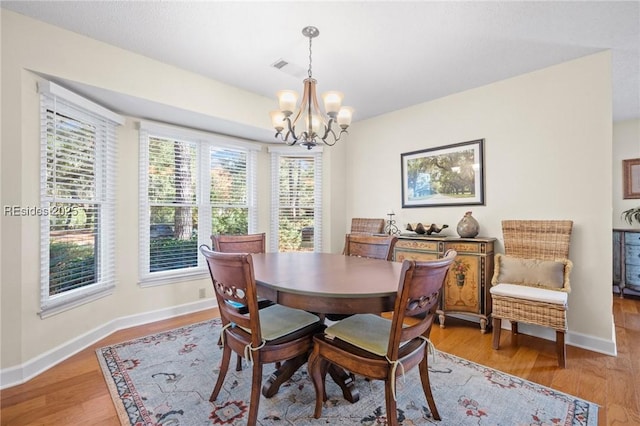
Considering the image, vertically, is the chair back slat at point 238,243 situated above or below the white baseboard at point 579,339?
above

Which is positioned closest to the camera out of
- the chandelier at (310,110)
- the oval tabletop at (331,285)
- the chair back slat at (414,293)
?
the chair back slat at (414,293)

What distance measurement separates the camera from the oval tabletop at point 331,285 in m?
1.48

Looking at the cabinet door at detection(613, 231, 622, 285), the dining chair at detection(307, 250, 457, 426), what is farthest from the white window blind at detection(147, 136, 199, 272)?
the cabinet door at detection(613, 231, 622, 285)

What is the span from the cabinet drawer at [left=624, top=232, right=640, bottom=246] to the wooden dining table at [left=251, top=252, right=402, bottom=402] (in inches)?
167

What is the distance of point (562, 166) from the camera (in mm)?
2848

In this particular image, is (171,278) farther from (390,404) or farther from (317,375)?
(390,404)

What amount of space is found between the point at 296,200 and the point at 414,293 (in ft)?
10.8

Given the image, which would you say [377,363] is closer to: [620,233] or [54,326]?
[54,326]

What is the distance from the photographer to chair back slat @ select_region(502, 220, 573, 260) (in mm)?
2750

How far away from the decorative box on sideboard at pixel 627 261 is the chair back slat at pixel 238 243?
5002mm

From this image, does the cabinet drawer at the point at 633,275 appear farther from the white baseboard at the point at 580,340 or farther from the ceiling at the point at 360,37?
the ceiling at the point at 360,37

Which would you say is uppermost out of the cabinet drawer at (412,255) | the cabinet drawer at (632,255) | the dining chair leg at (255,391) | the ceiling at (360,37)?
the ceiling at (360,37)

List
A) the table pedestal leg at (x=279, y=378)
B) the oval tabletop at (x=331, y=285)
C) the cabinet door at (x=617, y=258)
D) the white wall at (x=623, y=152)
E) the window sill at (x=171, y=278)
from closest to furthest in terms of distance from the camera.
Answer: the oval tabletop at (x=331, y=285), the table pedestal leg at (x=279, y=378), the window sill at (x=171, y=278), the cabinet door at (x=617, y=258), the white wall at (x=623, y=152)

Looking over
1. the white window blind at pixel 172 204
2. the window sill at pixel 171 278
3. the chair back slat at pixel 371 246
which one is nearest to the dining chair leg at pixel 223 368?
the chair back slat at pixel 371 246
